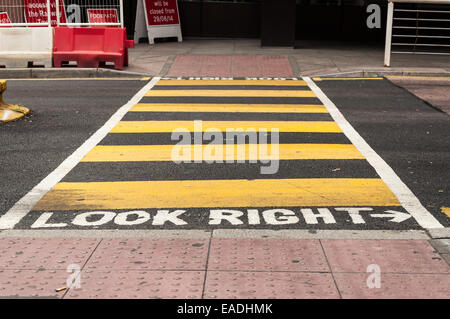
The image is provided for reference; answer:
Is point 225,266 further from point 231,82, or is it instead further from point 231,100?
point 231,82

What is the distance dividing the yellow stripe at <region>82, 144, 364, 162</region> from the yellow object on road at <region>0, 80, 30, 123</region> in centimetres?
233

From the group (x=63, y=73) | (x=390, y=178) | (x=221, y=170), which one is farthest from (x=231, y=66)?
(x=390, y=178)

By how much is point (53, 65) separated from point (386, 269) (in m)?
12.7

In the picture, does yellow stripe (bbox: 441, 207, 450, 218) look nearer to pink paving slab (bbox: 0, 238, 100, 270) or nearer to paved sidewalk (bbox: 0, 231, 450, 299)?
paved sidewalk (bbox: 0, 231, 450, 299)

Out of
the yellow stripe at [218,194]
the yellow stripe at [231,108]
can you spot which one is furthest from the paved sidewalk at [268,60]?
the yellow stripe at [218,194]

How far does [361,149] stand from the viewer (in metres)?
8.91

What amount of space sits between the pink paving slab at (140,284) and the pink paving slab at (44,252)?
1.08 feet

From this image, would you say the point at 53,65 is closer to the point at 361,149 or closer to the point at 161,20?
the point at 161,20

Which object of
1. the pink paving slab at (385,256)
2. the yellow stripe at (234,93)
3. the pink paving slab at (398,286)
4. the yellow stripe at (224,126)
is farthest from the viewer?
the yellow stripe at (234,93)

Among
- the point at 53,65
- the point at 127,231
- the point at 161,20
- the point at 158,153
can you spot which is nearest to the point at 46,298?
the point at 127,231

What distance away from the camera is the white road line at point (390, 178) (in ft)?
20.5

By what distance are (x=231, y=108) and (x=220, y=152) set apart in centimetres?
317

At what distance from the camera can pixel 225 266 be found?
5.07m

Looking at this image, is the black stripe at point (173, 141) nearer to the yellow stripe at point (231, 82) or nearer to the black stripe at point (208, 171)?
the black stripe at point (208, 171)
